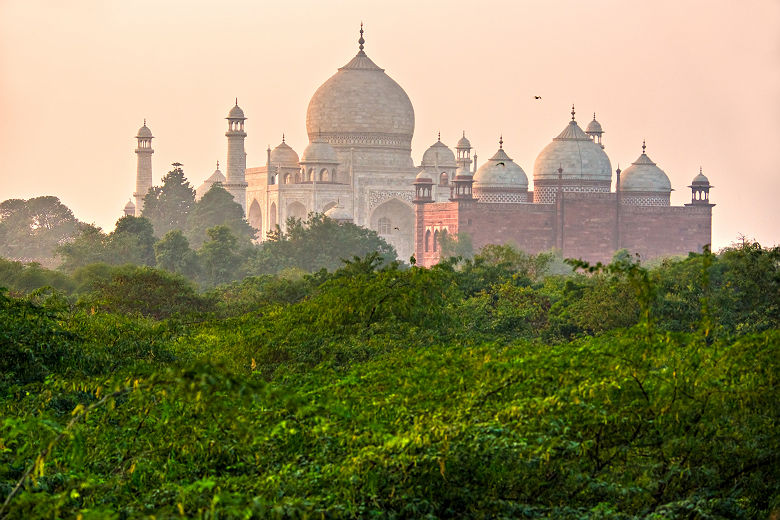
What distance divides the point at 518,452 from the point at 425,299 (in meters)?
5.89

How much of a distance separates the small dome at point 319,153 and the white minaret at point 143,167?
23.1ft

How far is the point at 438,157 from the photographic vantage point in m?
46.5

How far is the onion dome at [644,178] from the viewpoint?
40312mm

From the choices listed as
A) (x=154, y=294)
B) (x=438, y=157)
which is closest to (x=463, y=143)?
(x=438, y=157)

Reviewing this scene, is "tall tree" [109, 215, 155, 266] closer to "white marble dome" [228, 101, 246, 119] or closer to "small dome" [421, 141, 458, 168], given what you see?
"white marble dome" [228, 101, 246, 119]

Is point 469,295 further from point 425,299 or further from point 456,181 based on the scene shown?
point 456,181

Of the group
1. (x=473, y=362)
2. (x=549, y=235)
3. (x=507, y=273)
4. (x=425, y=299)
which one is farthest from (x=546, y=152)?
(x=473, y=362)

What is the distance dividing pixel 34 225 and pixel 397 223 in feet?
46.2

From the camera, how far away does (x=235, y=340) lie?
1065 centimetres

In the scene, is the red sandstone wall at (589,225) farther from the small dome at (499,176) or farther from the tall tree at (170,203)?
the tall tree at (170,203)

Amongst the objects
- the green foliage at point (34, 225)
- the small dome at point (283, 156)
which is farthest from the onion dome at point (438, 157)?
the green foliage at point (34, 225)

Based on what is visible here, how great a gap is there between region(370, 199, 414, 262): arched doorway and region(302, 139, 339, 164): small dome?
7.84ft

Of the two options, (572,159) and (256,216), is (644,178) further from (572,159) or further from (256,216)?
(256,216)


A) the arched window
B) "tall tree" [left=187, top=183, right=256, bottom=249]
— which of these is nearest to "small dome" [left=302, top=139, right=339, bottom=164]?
the arched window
